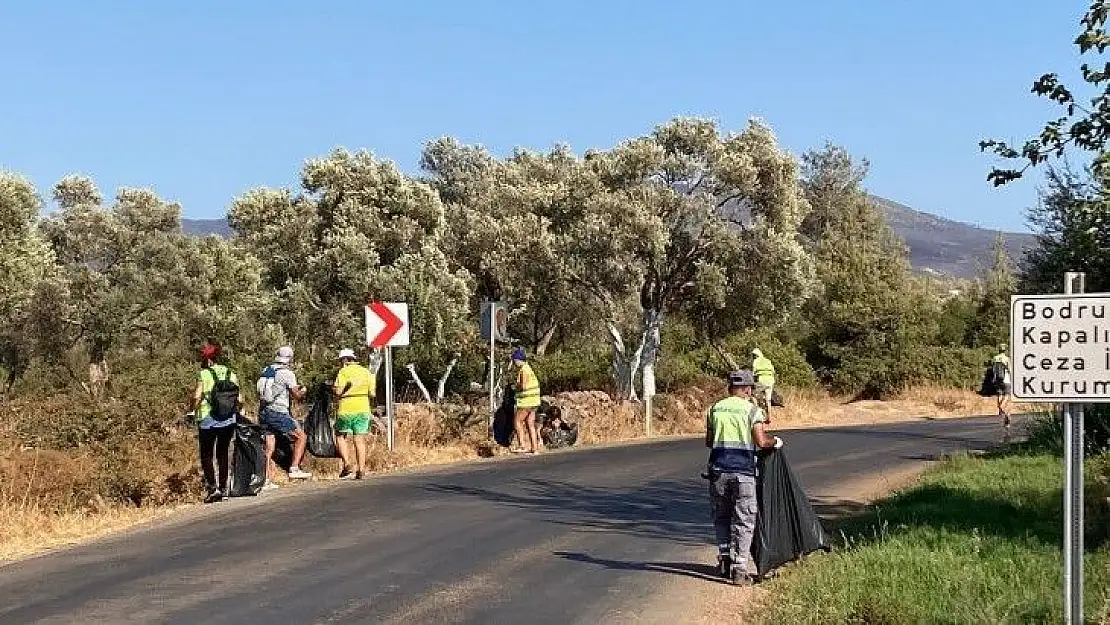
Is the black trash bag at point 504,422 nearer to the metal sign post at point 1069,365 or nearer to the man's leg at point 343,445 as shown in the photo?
the man's leg at point 343,445

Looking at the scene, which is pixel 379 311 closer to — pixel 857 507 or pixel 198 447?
pixel 198 447

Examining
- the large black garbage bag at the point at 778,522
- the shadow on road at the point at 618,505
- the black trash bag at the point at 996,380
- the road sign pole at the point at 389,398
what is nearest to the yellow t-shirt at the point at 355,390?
the shadow on road at the point at 618,505

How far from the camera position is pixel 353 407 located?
1623 centimetres

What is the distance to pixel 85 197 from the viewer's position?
47.1 metres

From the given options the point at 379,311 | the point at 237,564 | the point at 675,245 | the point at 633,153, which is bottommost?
the point at 237,564

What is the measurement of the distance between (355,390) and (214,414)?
247cm

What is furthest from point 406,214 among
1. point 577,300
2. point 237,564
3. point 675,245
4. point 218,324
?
point 237,564

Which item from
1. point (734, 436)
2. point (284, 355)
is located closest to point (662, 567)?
Answer: point (734, 436)

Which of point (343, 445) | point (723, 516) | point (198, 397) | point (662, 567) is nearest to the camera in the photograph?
point (723, 516)

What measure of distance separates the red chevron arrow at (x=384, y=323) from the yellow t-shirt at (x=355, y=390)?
221 centimetres

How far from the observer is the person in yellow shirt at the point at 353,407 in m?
16.2

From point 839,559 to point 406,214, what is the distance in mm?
22427

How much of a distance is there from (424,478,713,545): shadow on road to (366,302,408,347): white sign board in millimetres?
3659

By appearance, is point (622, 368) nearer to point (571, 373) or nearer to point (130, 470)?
point (571, 373)
